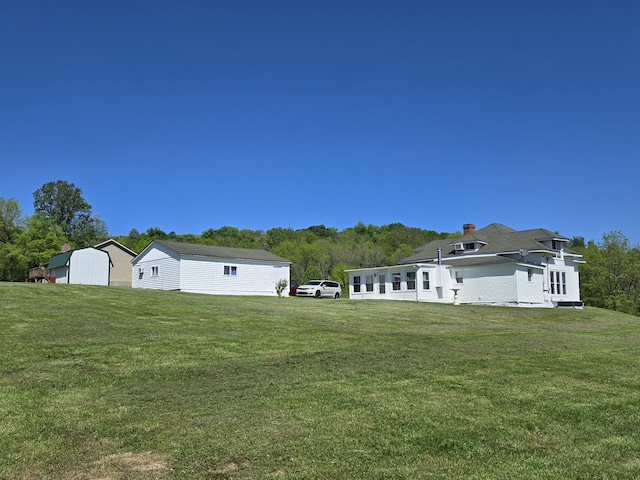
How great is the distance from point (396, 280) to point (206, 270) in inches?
538

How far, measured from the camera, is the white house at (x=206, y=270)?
37562 mm

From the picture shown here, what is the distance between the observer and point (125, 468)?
15.8 feet

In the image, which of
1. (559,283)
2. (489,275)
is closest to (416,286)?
(489,275)

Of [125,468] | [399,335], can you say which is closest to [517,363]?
[399,335]

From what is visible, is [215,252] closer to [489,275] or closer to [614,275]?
[489,275]

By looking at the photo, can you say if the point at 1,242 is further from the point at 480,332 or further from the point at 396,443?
the point at 396,443

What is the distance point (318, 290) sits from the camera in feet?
128

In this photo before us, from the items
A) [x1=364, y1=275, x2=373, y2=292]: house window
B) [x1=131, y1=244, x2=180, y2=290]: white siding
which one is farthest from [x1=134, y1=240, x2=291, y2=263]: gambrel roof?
[x1=364, y1=275, x2=373, y2=292]: house window

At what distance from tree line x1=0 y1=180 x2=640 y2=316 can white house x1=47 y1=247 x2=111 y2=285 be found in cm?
1832

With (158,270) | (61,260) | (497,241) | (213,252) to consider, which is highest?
(497,241)

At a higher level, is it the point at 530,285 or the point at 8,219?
the point at 8,219

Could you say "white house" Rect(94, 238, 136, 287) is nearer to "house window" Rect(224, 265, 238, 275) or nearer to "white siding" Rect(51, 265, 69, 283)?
"white siding" Rect(51, 265, 69, 283)

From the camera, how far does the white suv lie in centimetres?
3872

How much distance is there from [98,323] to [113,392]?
6690 mm
